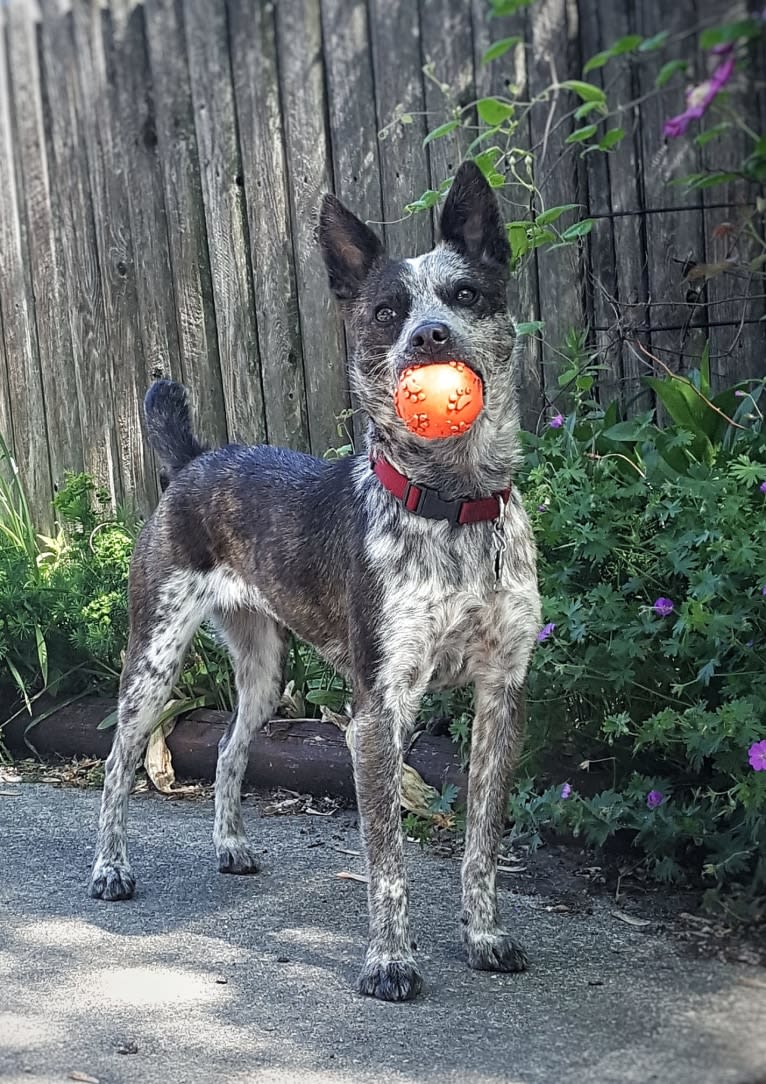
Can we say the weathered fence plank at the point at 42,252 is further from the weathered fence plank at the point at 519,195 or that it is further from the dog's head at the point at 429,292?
the dog's head at the point at 429,292

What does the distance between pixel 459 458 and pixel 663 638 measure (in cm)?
89

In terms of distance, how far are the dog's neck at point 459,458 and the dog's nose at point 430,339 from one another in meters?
0.30

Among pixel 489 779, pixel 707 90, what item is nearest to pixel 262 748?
pixel 489 779

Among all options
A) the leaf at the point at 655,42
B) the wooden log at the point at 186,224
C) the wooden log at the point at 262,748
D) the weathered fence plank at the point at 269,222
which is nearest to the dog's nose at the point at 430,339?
the leaf at the point at 655,42

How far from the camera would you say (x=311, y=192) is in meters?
6.02

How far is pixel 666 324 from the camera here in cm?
522

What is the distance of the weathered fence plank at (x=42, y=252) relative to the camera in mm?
7004

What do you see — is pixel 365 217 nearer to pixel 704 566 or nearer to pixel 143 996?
pixel 704 566

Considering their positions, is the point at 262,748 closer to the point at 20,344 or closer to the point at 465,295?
the point at 465,295

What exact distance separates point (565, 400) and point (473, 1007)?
2757 millimetres

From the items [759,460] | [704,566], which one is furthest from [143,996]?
[759,460]

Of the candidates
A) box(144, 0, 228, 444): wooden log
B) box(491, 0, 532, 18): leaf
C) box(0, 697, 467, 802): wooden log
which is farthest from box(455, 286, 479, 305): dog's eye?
box(144, 0, 228, 444): wooden log

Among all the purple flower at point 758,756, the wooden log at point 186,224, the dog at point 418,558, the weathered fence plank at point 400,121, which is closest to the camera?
the purple flower at point 758,756

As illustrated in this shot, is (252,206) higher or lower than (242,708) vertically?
higher
